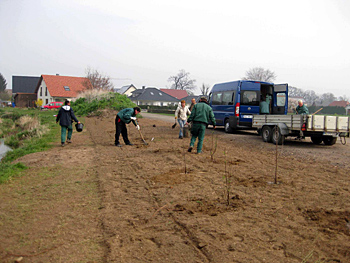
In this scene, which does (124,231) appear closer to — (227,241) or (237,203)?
(227,241)

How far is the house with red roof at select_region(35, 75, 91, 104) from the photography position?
61.1m

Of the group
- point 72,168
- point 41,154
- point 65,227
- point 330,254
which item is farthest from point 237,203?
point 41,154

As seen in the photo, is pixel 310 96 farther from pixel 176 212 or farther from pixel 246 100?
pixel 176 212

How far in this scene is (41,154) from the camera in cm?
1034

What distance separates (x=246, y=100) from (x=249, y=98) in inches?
7.4

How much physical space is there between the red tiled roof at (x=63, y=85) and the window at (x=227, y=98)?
47982 mm

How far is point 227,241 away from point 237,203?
4.63 feet

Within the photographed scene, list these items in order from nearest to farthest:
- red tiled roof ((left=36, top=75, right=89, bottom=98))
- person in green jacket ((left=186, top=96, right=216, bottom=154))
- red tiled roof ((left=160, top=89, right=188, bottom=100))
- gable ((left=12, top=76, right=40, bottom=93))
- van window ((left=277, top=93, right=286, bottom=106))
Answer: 1. person in green jacket ((left=186, top=96, right=216, bottom=154))
2. van window ((left=277, top=93, right=286, bottom=106))
3. red tiled roof ((left=36, top=75, right=89, bottom=98))
4. gable ((left=12, top=76, right=40, bottom=93))
5. red tiled roof ((left=160, top=89, right=188, bottom=100))

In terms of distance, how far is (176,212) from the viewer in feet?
16.1

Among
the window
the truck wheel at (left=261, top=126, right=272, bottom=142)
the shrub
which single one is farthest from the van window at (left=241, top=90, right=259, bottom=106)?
the shrub

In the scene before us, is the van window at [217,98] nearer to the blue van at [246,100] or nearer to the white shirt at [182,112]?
the blue van at [246,100]

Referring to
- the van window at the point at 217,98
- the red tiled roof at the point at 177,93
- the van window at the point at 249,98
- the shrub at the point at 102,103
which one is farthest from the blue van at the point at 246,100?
the red tiled roof at the point at 177,93

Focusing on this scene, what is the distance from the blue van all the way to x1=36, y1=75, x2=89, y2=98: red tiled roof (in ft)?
158

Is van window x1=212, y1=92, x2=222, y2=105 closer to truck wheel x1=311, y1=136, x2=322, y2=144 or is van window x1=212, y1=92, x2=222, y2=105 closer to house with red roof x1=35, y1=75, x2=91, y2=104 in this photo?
truck wheel x1=311, y1=136, x2=322, y2=144
